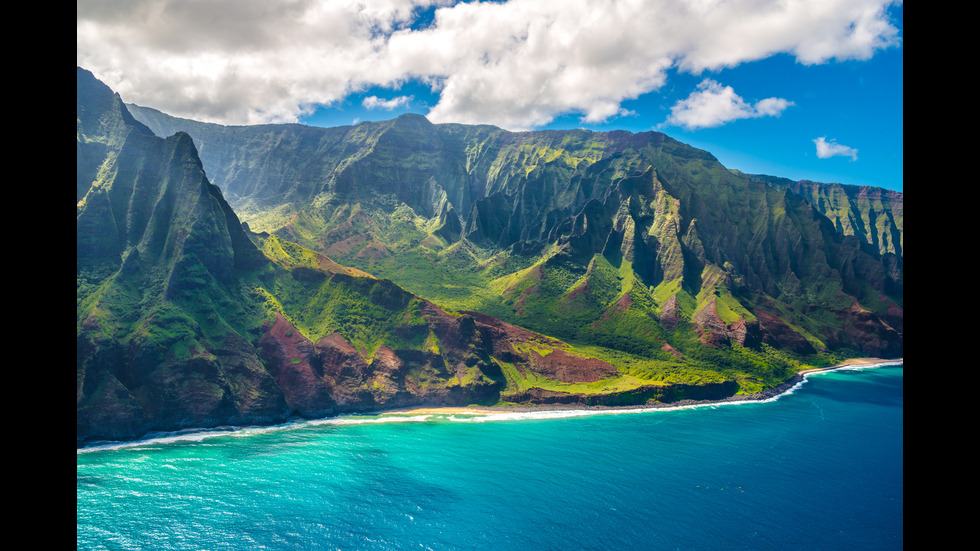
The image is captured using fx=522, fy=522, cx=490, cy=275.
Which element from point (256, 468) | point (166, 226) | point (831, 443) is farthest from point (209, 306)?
point (831, 443)

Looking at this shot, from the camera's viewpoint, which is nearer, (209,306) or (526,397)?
(209,306)

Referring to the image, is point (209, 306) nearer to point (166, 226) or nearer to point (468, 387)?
point (166, 226)
